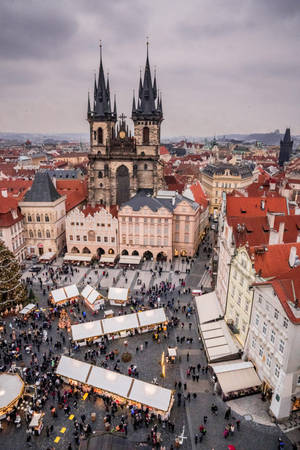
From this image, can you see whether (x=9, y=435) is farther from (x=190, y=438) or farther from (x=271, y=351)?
(x=271, y=351)

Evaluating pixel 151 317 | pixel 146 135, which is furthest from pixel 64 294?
pixel 146 135

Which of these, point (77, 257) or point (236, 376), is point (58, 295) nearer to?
point (77, 257)

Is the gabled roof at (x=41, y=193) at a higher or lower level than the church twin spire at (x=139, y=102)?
lower

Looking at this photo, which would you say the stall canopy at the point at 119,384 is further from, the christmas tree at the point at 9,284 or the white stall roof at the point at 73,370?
the christmas tree at the point at 9,284

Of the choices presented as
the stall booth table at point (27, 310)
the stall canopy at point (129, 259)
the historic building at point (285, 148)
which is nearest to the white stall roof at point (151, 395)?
the stall booth table at point (27, 310)

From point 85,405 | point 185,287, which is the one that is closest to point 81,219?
point 185,287

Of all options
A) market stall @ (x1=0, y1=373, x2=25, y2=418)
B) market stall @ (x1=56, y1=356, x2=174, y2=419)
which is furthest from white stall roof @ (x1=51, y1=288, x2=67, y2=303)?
market stall @ (x1=0, y1=373, x2=25, y2=418)

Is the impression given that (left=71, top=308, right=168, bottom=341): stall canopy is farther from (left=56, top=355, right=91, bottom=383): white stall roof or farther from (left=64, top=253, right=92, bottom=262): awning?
(left=64, top=253, right=92, bottom=262): awning
